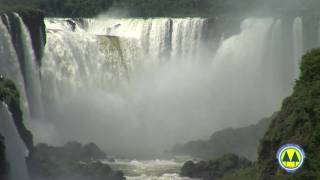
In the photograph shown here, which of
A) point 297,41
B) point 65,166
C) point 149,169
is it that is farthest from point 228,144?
point 65,166

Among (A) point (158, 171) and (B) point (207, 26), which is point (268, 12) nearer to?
(B) point (207, 26)

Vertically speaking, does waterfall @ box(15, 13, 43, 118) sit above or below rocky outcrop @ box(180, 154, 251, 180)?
above

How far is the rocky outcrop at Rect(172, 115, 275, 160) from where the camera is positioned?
186 feet

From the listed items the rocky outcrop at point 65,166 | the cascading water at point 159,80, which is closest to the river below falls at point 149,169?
the rocky outcrop at point 65,166

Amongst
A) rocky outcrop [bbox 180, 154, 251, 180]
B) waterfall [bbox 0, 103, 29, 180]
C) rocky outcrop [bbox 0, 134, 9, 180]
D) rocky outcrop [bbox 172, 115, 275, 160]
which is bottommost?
rocky outcrop [bbox 0, 134, 9, 180]

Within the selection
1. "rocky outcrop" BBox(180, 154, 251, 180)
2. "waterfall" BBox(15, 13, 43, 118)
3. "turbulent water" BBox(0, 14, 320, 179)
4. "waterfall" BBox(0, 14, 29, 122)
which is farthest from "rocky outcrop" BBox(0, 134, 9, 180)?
"waterfall" BBox(15, 13, 43, 118)

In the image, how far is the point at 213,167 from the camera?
1966 inches

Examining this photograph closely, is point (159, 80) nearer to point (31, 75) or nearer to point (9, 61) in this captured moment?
point (31, 75)

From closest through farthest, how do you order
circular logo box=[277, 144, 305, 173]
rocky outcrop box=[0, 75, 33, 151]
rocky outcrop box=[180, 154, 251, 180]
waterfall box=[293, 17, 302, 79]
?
circular logo box=[277, 144, 305, 173]
rocky outcrop box=[0, 75, 33, 151]
rocky outcrop box=[180, 154, 251, 180]
waterfall box=[293, 17, 302, 79]

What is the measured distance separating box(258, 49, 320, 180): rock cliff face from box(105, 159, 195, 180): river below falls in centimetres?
1139

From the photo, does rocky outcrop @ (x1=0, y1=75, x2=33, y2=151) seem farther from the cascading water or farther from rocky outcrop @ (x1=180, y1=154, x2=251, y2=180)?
the cascading water

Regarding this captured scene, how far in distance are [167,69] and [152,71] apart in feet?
4.18

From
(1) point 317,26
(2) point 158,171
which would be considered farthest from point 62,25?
(2) point 158,171

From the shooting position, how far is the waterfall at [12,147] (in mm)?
39531
